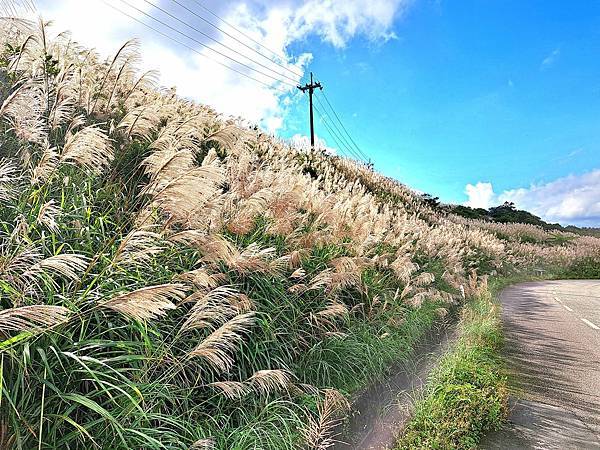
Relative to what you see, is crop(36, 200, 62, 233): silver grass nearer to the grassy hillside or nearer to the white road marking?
the grassy hillside

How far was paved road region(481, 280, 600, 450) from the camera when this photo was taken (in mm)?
4125

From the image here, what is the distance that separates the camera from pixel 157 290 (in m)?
2.14

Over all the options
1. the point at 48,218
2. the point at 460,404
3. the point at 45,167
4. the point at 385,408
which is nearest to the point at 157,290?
the point at 48,218

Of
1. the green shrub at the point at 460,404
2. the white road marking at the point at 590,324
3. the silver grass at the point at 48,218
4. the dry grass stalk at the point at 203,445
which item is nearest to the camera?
the dry grass stalk at the point at 203,445

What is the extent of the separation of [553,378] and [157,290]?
576 centimetres

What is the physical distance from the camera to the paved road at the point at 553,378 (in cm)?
412

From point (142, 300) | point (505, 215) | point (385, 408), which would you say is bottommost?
point (385, 408)

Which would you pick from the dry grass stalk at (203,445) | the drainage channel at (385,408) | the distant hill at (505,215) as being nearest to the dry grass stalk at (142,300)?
the dry grass stalk at (203,445)

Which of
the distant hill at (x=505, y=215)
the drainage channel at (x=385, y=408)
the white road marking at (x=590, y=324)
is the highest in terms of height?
the distant hill at (x=505, y=215)

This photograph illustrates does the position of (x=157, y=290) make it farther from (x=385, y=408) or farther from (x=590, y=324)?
(x=590, y=324)

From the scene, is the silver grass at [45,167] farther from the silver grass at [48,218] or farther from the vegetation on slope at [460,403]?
the vegetation on slope at [460,403]

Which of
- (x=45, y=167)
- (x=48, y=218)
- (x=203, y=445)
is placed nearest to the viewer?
(x=203, y=445)

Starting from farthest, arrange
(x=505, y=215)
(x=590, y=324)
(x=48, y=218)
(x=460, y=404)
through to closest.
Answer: (x=505, y=215)
(x=590, y=324)
(x=460, y=404)
(x=48, y=218)

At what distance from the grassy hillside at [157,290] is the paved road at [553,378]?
60.4 inches
